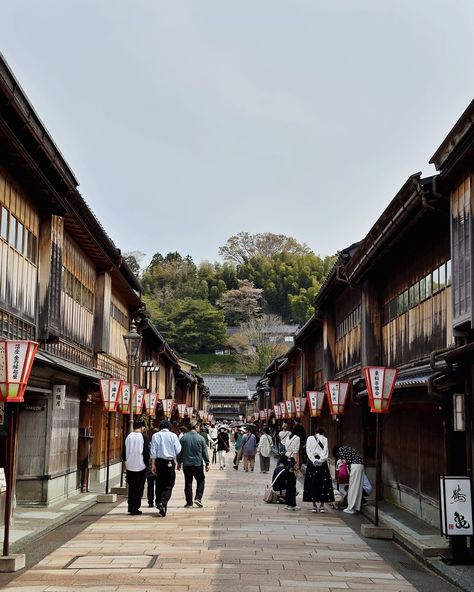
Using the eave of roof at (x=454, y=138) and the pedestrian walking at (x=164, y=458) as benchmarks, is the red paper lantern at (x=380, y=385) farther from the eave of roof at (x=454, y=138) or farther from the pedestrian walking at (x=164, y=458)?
the pedestrian walking at (x=164, y=458)

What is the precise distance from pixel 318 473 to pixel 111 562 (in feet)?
30.2

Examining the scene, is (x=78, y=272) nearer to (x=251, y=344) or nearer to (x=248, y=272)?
(x=251, y=344)

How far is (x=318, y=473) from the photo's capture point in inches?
812

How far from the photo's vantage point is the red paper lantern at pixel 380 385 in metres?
16.1

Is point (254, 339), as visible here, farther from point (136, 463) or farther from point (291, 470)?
point (136, 463)

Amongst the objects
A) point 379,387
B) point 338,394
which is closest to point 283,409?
point 338,394

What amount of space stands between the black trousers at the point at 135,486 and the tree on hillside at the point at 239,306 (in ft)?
368

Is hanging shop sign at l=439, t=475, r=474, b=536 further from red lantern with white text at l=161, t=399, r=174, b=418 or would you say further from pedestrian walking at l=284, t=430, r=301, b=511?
red lantern with white text at l=161, t=399, r=174, b=418

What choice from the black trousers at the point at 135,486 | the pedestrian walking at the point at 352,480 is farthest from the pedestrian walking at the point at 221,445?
the black trousers at the point at 135,486

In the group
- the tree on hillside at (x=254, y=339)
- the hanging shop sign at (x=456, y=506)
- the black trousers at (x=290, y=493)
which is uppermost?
the tree on hillside at (x=254, y=339)

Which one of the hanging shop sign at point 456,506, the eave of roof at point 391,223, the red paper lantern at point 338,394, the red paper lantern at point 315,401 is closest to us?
the hanging shop sign at point 456,506

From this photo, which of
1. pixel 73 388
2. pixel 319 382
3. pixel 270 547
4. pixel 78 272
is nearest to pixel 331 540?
pixel 270 547

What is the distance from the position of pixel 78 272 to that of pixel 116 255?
8.69ft

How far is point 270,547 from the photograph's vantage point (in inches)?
560
